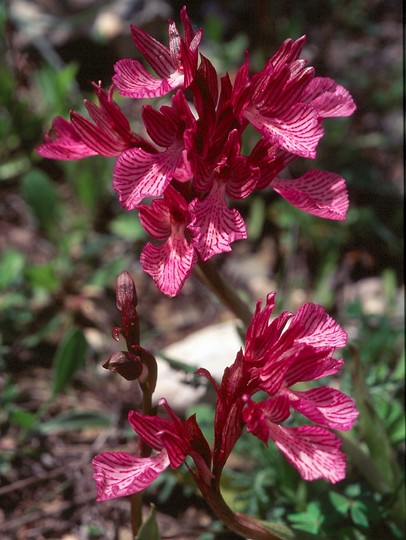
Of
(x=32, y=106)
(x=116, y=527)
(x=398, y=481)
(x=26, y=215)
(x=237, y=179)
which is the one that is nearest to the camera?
(x=237, y=179)

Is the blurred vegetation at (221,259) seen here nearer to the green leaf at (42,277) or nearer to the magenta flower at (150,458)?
the green leaf at (42,277)

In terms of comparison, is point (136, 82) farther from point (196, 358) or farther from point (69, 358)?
point (196, 358)

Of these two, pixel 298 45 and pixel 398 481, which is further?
pixel 398 481

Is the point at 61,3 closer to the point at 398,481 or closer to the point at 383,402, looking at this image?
the point at 383,402

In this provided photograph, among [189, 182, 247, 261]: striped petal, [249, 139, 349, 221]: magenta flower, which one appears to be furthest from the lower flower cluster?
[249, 139, 349, 221]: magenta flower

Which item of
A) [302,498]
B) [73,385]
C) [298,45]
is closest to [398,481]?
[302,498]

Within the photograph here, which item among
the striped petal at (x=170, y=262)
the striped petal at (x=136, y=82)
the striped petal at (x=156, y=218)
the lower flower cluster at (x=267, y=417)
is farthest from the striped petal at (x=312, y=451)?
the striped petal at (x=136, y=82)
